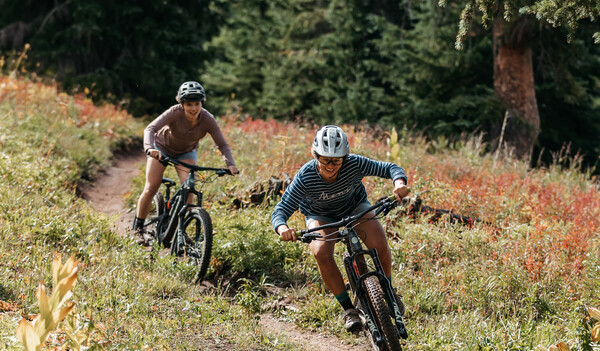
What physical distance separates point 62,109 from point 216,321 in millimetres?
9420

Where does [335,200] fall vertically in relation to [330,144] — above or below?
below

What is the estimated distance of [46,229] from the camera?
21.9 feet

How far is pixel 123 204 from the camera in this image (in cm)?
1044

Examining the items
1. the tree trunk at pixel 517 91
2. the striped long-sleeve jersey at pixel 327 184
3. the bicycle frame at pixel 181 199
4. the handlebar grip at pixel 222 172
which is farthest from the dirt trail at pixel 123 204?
the tree trunk at pixel 517 91

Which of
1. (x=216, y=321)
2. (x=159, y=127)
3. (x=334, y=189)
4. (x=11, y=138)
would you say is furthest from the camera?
(x=11, y=138)

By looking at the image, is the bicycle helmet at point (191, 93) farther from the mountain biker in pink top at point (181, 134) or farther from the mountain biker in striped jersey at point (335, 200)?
the mountain biker in striped jersey at point (335, 200)

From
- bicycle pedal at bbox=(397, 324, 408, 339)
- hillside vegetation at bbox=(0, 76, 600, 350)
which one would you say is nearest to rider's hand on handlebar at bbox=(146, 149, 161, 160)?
hillside vegetation at bbox=(0, 76, 600, 350)

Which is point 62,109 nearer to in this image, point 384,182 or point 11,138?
point 11,138

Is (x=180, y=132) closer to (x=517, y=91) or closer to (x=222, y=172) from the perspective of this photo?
(x=222, y=172)

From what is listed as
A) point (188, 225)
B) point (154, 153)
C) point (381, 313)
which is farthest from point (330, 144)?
point (188, 225)

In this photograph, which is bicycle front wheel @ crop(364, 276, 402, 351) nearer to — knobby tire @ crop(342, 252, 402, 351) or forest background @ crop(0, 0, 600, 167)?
knobby tire @ crop(342, 252, 402, 351)

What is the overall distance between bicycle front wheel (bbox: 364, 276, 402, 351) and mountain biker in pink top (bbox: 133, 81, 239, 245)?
2.81 meters

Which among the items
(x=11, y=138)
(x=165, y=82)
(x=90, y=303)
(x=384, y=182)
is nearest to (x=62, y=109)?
(x=11, y=138)

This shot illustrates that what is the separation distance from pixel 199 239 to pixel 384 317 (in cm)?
298
